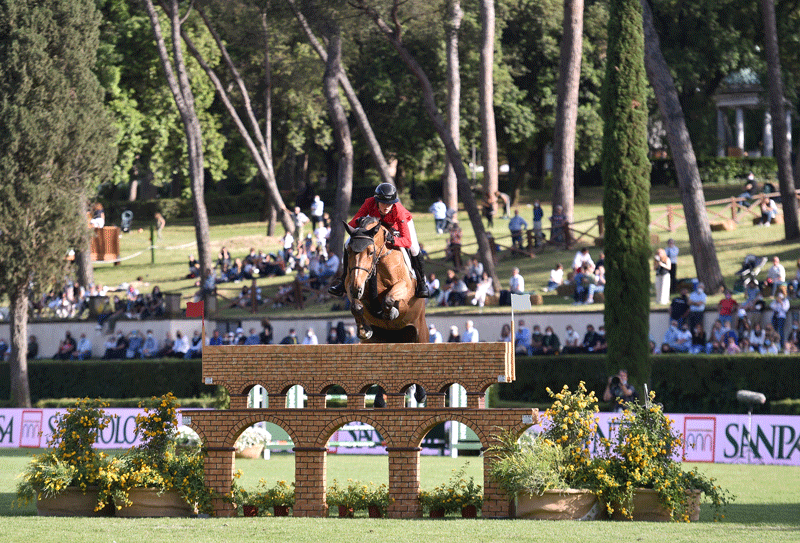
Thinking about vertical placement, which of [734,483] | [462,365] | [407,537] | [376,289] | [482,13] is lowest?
[734,483]

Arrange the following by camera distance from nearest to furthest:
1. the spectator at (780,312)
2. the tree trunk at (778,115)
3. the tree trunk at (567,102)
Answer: the spectator at (780,312) → the tree trunk at (778,115) → the tree trunk at (567,102)

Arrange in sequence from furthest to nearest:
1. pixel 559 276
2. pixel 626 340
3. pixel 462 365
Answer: pixel 559 276 → pixel 626 340 → pixel 462 365

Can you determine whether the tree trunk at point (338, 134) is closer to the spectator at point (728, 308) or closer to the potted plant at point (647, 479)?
the spectator at point (728, 308)

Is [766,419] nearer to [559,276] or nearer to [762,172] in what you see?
[559,276]

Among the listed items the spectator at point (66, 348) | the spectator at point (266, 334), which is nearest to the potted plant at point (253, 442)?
the spectator at point (266, 334)

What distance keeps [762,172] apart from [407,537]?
55.8 meters

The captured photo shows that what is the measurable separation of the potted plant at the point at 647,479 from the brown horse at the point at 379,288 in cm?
294

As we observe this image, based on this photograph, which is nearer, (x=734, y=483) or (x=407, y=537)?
(x=407, y=537)

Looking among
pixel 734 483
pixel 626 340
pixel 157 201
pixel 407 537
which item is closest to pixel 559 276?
pixel 626 340

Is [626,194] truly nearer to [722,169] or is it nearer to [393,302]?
[393,302]

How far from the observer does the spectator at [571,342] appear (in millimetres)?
26961

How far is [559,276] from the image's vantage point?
32.3m

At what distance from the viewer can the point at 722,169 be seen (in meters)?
61.2

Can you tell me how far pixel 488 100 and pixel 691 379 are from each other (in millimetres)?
17845
